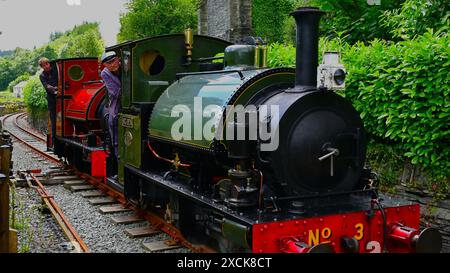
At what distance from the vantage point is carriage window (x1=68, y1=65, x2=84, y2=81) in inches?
453

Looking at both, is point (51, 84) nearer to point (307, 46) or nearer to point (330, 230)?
point (307, 46)

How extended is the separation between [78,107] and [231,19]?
52.3ft

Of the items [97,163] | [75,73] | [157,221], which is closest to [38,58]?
[75,73]

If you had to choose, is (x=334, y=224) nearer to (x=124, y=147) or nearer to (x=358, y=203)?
(x=358, y=203)

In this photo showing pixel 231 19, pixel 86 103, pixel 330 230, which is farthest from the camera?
pixel 231 19

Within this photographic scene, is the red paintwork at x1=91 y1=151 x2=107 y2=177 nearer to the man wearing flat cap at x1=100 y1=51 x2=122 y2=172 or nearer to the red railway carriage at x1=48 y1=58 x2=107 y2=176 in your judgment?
the red railway carriage at x1=48 y1=58 x2=107 y2=176

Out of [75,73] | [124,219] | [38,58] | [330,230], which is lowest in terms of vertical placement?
[124,219]

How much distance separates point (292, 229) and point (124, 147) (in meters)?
3.65

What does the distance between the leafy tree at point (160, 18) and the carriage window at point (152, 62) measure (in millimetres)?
36072

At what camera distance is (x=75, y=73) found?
458 inches

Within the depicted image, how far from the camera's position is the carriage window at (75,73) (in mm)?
11505

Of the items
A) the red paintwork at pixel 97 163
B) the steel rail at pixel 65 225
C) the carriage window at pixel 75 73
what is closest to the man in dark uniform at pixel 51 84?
the carriage window at pixel 75 73

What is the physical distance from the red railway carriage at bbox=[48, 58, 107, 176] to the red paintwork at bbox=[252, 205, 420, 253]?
6492mm

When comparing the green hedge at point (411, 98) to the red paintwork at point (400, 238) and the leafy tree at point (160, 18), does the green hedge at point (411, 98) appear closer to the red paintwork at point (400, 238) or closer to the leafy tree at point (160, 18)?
the red paintwork at point (400, 238)
